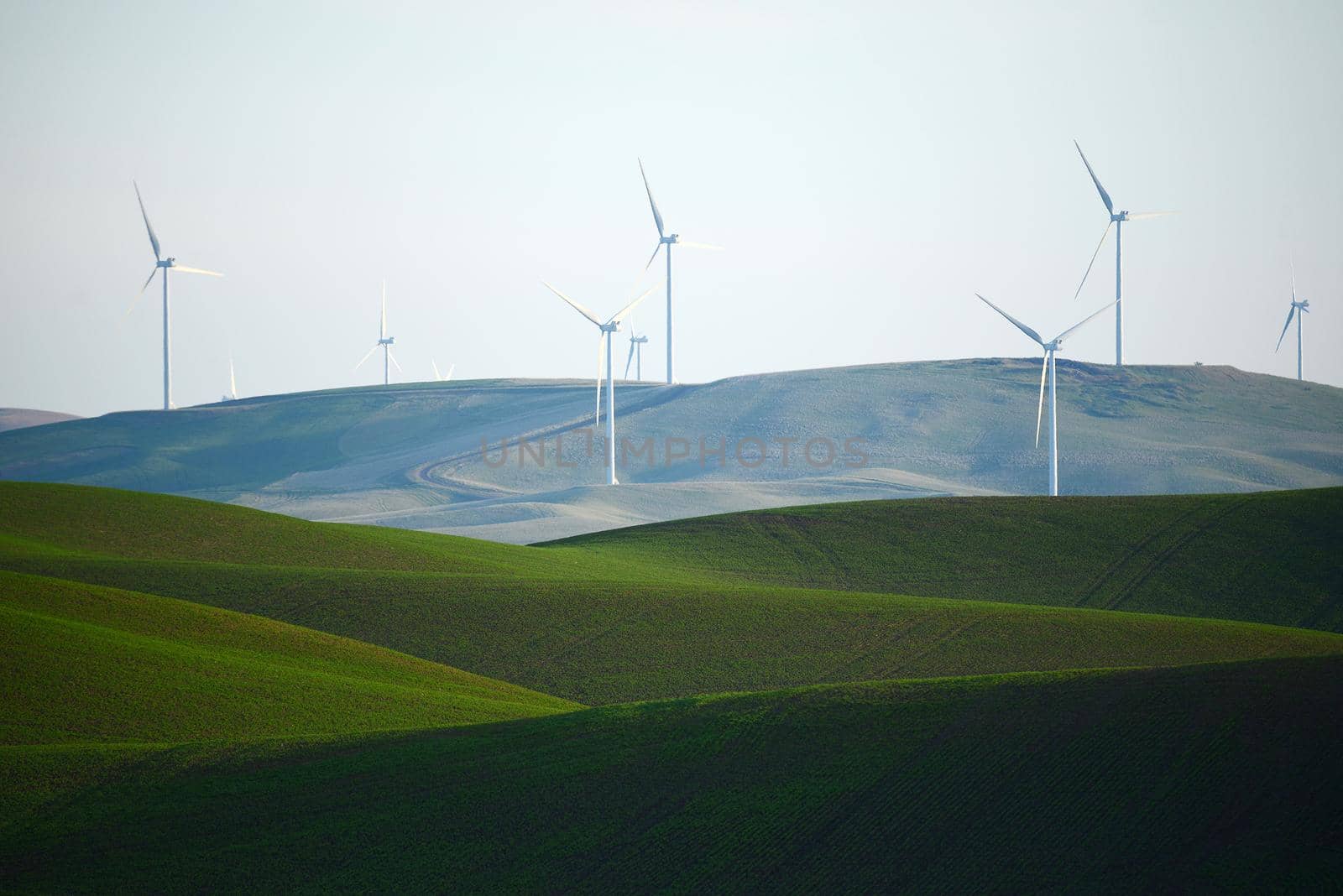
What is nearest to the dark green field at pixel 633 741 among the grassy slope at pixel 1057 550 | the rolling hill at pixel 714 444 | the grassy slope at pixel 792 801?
the grassy slope at pixel 792 801

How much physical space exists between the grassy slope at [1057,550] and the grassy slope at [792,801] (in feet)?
58.4

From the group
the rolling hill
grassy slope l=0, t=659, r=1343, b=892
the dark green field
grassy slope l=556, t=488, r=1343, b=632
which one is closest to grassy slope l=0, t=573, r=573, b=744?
the dark green field

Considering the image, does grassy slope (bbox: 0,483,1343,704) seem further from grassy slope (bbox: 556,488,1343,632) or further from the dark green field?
grassy slope (bbox: 556,488,1343,632)

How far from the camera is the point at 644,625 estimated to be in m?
25.7

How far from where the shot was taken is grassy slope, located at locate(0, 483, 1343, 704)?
2280 centimetres

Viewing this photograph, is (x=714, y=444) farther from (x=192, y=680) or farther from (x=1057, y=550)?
(x=192, y=680)

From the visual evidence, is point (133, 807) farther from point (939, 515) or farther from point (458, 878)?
point (939, 515)

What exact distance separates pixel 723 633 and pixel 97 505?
20.7m

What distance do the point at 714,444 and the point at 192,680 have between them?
9398cm

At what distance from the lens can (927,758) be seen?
13.4 metres

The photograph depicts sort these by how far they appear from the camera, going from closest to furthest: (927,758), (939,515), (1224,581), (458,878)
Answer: (458,878), (927,758), (1224,581), (939,515)

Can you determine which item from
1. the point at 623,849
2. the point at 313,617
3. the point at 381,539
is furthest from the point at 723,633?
the point at 381,539

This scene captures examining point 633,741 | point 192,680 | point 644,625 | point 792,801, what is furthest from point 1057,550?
point 792,801

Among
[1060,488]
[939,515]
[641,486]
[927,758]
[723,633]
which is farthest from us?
[1060,488]
